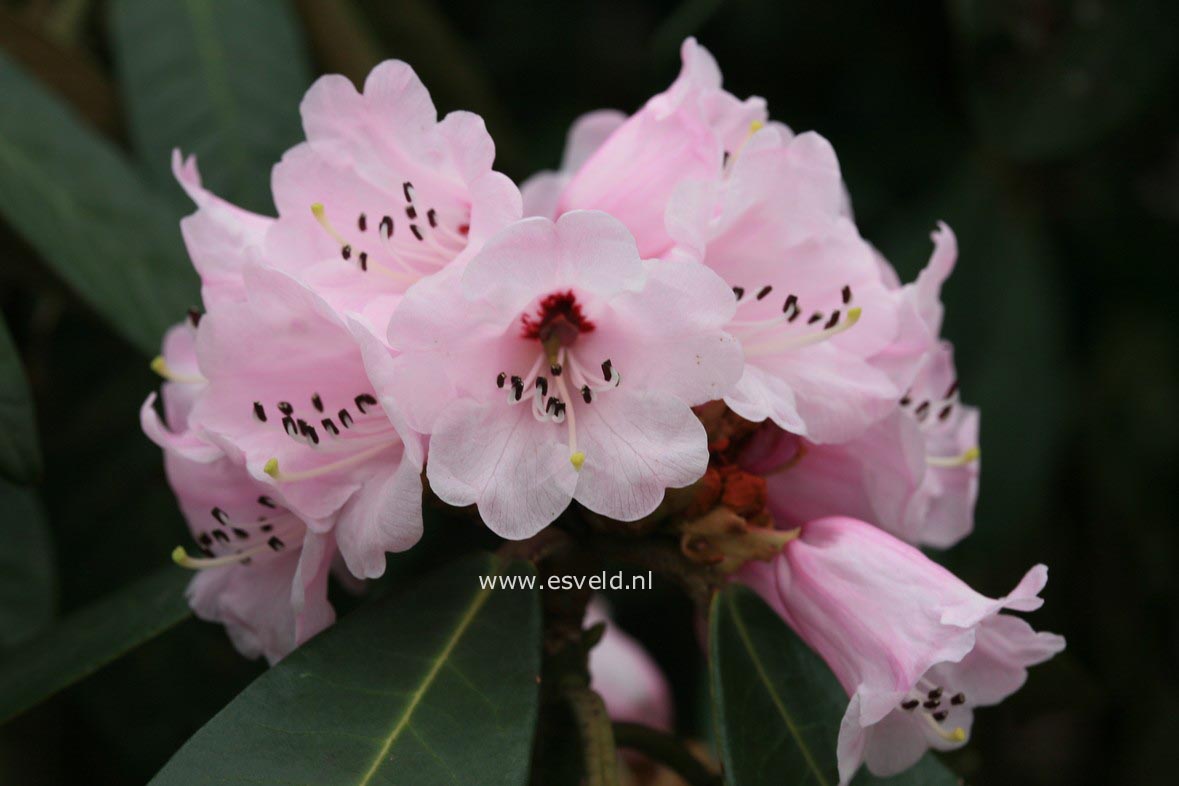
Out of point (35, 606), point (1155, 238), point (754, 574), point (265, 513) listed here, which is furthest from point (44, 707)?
point (1155, 238)

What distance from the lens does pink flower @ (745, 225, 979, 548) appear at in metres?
0.76

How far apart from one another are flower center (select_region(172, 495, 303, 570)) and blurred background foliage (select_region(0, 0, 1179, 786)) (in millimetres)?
135

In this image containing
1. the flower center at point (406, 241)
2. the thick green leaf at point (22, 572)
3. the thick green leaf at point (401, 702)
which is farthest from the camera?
the thick green leaf at point (22, 572)

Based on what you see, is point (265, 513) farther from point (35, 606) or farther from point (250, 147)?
point (250, 147)

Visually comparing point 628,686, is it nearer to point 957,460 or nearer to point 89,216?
point 957,460

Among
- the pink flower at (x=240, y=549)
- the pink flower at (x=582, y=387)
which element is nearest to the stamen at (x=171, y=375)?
the pink flower at (x=240, y=549)

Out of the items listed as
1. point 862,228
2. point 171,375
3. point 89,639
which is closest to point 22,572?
point 89,639

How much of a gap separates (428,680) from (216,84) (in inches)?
27.6

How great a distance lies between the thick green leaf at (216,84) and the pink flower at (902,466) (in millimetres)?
538

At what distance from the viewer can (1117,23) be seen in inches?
57.8

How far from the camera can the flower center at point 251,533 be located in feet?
2.44

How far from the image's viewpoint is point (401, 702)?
673 millimetres

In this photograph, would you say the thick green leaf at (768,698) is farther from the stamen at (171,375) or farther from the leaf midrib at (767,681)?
the stamen at (171,375)

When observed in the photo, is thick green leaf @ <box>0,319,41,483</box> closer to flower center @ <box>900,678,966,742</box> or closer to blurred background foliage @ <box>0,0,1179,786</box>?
blurred background foliage @ <box>0,0,1179,786</box>
